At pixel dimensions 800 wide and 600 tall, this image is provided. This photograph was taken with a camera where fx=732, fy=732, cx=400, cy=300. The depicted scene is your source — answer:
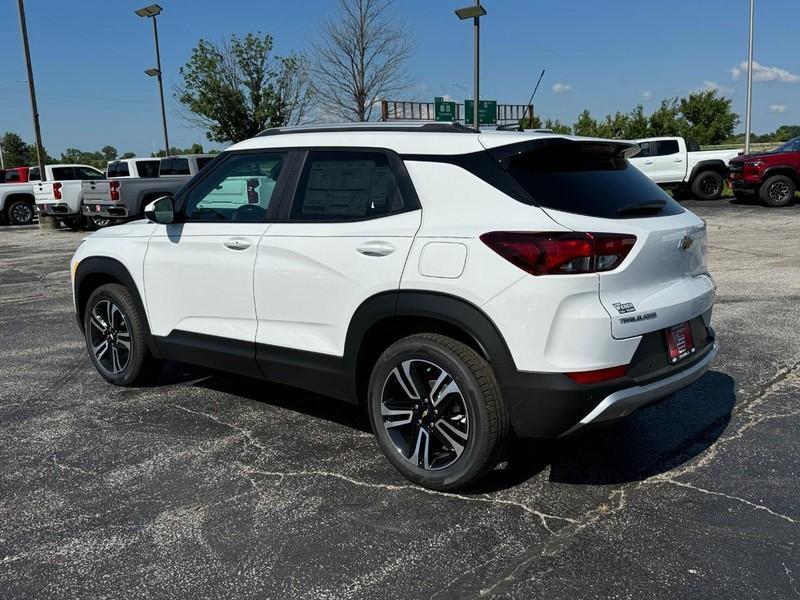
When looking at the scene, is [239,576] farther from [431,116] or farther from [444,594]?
[431,116]

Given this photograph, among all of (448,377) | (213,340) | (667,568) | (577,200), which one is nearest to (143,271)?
(213,340)

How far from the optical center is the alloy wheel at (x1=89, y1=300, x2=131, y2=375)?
518 cm

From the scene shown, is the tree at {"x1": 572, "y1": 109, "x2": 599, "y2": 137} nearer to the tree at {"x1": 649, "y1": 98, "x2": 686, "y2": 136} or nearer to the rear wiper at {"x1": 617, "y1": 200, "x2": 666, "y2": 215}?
the tree at {"x1": 649, "y1": 98, "x2": 686, "y2": 136}

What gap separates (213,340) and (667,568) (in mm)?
2795

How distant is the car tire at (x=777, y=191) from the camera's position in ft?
64.1

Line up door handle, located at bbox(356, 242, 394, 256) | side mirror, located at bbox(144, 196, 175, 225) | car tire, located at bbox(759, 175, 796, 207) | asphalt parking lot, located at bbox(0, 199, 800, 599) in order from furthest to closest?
car tire, located at bbox(759, 175, 796, 207)
side mirror, located at bbox(144, 196, 175, 225)
door handle, located at bbox(356, 242, 394, 256)
asphalt parking lot, located at bbox(0, 199, 800, 599)

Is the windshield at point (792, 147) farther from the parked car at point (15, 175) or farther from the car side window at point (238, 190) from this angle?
the parked car at point (15, 175)

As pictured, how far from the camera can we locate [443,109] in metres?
38.6

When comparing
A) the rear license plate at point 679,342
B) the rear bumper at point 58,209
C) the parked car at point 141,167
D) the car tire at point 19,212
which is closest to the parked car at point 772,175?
the parked car at point 141,167

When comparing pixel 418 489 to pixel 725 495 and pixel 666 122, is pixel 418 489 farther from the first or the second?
pixel 666 122

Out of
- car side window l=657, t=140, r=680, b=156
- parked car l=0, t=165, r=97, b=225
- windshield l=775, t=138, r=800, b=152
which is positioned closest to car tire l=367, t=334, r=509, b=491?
windshield l=775, t=138, r=800, b=152

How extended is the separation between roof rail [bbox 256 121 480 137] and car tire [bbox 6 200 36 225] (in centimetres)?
2241

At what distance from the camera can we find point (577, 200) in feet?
10.9

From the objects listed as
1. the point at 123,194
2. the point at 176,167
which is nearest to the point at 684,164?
the point at 176,167
